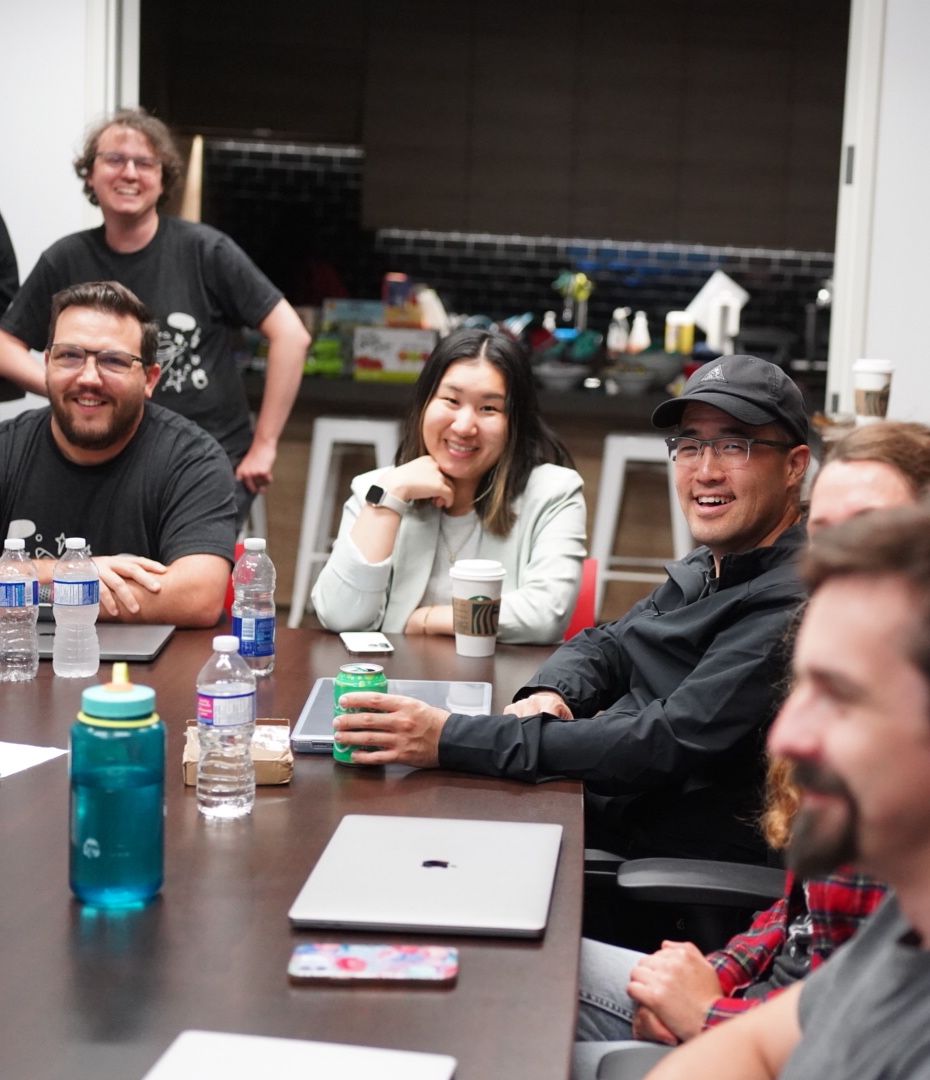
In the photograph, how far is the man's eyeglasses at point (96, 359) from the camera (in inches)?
106

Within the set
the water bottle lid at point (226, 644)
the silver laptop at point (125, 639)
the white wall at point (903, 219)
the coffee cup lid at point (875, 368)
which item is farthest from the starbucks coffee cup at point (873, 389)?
the water bottle lid at point (226, 644)

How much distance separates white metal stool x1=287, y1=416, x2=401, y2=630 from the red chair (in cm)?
226

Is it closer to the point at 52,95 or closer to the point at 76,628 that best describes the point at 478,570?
the point at 76,628

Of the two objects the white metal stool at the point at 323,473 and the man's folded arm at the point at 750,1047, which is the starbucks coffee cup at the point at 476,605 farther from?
the white metal stool at the point at 323,473

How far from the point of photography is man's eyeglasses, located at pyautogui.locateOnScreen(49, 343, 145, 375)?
2.70 metres

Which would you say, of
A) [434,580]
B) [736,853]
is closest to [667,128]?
[434,580]

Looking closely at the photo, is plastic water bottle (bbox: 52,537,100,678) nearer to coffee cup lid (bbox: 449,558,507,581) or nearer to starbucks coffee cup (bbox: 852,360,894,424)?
coffee cup lid (bbox: 449,558,507,581)

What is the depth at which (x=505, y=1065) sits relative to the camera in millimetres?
1083

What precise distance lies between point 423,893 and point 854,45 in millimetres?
3385

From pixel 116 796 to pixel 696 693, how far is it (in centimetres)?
78

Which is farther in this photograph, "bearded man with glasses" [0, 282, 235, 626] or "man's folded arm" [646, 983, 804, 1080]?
"bearded man with glasses" [0, 282, 235, 626]

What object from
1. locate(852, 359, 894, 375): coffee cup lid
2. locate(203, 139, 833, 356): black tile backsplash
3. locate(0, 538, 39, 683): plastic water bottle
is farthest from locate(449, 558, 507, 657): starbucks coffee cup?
locate(203, 139, 833, 356): black tile backsplash

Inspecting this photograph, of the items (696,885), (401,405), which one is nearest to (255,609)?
(696,885)

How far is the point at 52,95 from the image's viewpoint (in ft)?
13.8
